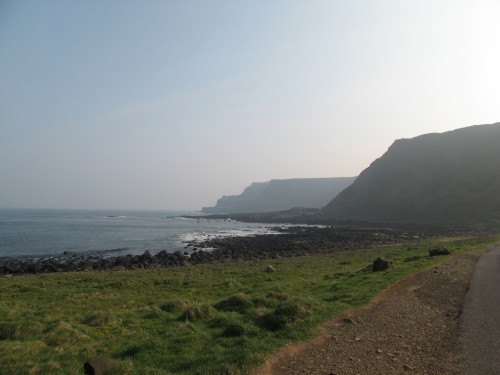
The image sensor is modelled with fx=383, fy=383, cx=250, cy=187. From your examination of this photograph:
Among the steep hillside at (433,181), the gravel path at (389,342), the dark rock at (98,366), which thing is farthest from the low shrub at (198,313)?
the steep hillside at (433,181)

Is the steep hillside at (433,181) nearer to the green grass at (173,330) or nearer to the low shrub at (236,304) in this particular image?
the green grass at (173,330)

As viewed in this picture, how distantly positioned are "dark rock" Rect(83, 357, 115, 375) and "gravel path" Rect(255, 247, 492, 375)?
10.6 feet

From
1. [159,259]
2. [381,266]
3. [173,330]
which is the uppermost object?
[173,330]

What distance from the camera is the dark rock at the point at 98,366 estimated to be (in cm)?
816

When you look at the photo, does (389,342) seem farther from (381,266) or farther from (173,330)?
(381,266)

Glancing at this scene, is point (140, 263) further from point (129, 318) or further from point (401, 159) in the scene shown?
point (401, 159)

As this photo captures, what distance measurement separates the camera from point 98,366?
8305 millimetres

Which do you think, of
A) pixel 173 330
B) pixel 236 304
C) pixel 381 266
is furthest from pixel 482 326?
pixel 381 266

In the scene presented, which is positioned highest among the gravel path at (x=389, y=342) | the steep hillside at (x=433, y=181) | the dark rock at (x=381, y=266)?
the steep hillside at (x=433, y=181)

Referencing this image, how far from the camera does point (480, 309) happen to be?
13.0 m

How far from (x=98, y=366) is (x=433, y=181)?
154130 mm

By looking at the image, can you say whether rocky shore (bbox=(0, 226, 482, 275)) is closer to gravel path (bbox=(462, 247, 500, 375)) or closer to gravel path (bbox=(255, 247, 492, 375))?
gravel path (bbox=(462, 247, 500, 375))

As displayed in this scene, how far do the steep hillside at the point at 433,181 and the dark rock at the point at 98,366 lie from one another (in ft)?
409

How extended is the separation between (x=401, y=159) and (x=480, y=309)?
166 meters
